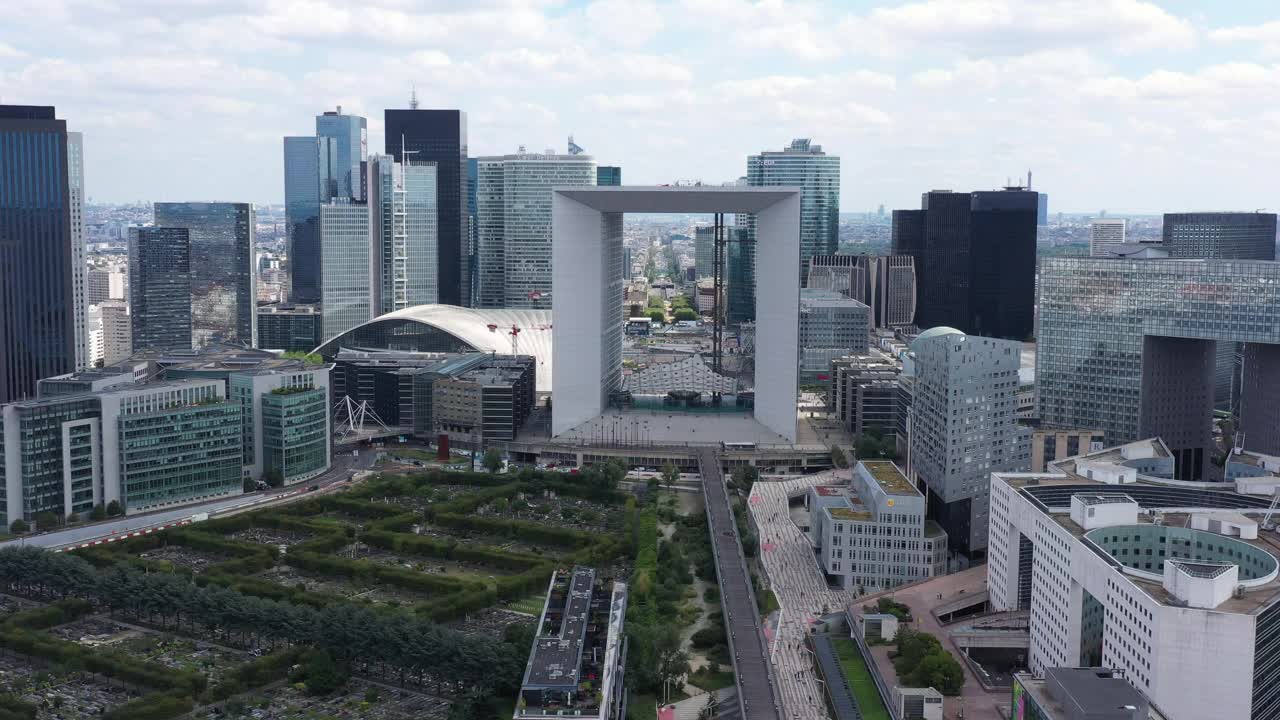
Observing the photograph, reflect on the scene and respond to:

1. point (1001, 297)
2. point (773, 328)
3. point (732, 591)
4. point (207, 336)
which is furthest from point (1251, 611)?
point (207, 336)

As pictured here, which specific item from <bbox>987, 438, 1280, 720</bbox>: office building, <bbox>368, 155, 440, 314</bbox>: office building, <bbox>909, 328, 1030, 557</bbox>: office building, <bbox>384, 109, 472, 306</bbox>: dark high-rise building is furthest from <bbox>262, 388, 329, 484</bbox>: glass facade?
<bbox>384, 109, 472, 306</bbox>: dark high-rise building

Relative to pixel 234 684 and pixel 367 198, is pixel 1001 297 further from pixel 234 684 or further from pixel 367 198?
pixel 234 684

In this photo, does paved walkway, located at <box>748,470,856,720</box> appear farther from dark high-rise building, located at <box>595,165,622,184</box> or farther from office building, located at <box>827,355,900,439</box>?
dark high-rise building, located at <box>595,165,622,184</box>

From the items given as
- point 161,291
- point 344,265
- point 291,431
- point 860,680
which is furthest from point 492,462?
point 161,291

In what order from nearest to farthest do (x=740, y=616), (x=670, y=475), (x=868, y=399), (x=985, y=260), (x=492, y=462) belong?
1. (x=740, y=616)
2. (x=670, y=475)
3. (x=492, y=462)
4. (x=868, y=399)
5. (x=985, y=260)

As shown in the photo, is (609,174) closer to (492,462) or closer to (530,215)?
(530,215)

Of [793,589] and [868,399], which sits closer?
[793,589]
